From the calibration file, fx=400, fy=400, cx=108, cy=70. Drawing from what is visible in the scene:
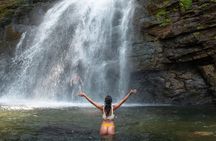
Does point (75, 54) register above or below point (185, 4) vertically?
below

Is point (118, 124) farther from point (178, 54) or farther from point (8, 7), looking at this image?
point (8, 7)

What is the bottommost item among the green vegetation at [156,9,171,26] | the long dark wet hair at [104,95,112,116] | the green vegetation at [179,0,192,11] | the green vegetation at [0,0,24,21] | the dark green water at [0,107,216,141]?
the dark green water at [0,107,216,141]

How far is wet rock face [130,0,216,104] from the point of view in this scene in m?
21.4

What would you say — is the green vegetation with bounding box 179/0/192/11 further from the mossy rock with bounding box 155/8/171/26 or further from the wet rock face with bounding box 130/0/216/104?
the mossy rock with bounding box 155/8/171/26

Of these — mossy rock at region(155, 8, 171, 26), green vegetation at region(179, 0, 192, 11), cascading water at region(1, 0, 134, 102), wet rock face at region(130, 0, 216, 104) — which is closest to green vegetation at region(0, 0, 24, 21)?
cascading water at region(1, 0, 134, 102)

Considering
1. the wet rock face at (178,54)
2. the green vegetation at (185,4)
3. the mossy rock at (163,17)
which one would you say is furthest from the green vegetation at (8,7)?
the green vegetation at (185,4)

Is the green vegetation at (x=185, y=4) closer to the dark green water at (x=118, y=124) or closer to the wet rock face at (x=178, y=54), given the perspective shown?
the wet rock face at (x=178, y=54)

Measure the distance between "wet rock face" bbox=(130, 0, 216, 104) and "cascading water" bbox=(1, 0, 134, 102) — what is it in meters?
1.31

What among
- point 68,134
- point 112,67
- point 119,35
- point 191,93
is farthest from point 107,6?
point 68,134

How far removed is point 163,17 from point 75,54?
19.7ft

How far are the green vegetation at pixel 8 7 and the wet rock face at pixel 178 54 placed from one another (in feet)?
38.0

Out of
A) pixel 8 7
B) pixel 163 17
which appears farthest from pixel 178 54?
pixel 8 7

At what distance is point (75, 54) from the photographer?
24.9 meters

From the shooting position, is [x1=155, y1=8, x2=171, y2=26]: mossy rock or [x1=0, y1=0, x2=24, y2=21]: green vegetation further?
[x1=0, y1=0, x2=24, y2=21]: green vegetation
